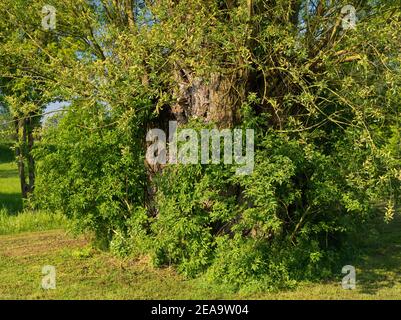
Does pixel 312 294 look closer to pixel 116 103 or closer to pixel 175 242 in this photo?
pixel 175 242

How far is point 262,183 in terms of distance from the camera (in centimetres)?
630

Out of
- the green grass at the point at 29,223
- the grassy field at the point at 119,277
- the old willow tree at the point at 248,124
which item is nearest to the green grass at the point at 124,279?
the grassy field at the point at 119,277

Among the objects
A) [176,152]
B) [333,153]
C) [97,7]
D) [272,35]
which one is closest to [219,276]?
[176,152]

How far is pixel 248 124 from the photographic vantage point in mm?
6816

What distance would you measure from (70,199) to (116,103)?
6.94ft

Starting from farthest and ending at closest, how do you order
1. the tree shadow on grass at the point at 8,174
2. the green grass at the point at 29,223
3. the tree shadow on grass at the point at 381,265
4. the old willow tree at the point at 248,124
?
1. the tree shadow on grass at the point at 8,174
2. the green grass at the point at 29,223
3. the tree shadow on grass at the point at 381,265
4. the old willow tree at the point at 248,124

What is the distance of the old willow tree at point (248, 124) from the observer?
6.38 meters

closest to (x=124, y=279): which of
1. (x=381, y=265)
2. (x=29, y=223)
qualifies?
(x=381, y=265)

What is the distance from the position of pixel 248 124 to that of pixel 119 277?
296cm

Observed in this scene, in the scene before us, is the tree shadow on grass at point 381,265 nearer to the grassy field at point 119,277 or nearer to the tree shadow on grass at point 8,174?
the grassy field at point 119,277

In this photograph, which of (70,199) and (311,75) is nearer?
(311,75)

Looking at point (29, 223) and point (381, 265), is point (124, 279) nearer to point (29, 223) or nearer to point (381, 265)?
point (381, 265)

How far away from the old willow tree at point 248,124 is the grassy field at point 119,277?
11.6 inches

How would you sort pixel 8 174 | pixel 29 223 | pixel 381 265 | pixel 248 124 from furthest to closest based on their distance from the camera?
pixel 8 174, pixel 29 223, pixel 381 265, pixel 248 124
